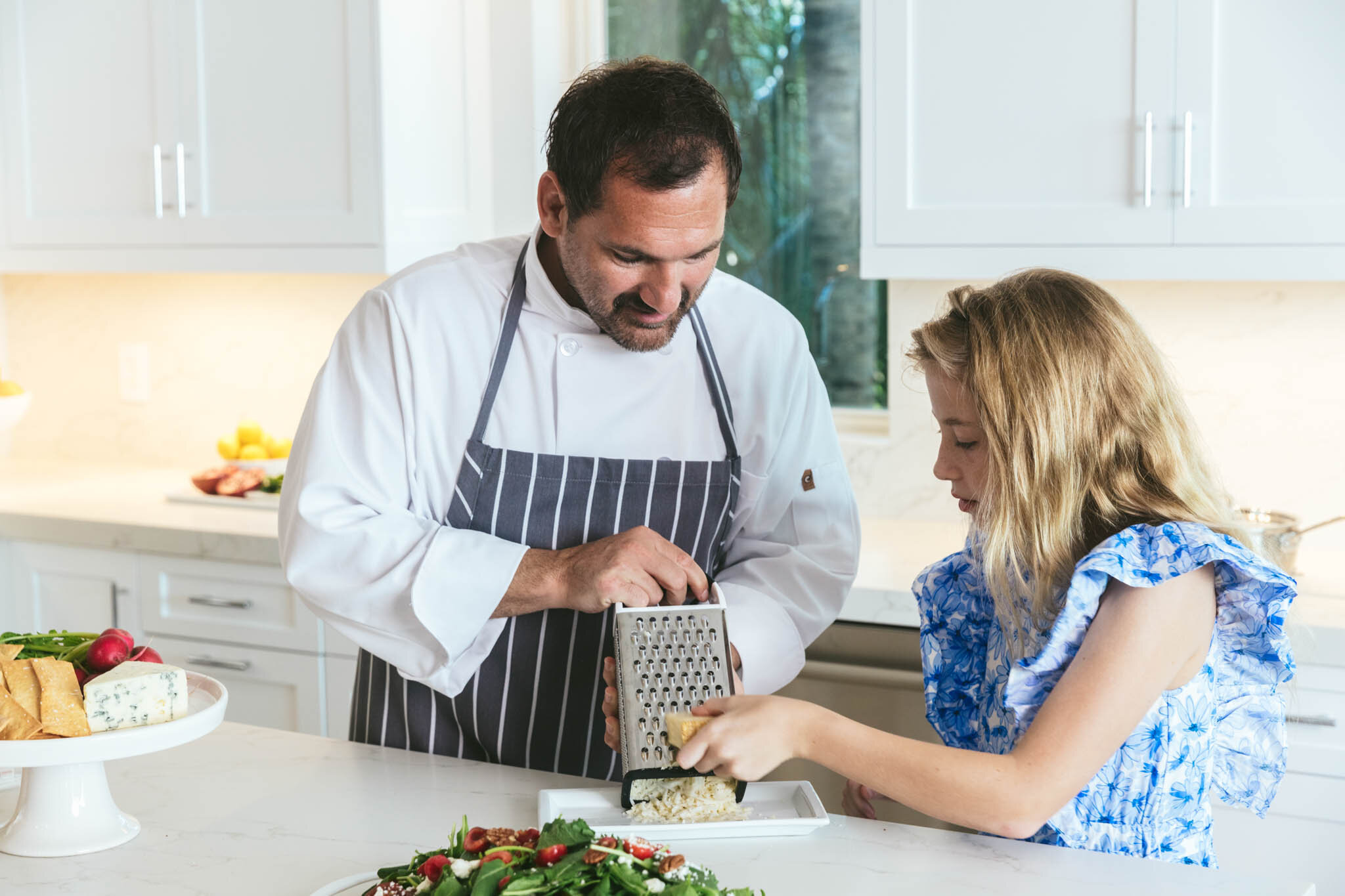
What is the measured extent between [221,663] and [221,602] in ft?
0.46

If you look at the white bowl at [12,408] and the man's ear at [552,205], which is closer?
the man's ear at [552,205]

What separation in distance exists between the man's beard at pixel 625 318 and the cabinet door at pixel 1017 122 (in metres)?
0.95

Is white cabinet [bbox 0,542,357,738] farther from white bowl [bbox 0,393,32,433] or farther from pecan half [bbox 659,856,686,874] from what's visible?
pecan half [bbox 659,856,686,874]

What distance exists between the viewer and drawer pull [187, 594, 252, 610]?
2678mm

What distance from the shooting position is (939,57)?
2.30 metres

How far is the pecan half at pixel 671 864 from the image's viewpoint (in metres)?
0.98

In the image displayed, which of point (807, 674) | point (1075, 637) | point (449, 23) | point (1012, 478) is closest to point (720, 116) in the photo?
point (1012, 478)

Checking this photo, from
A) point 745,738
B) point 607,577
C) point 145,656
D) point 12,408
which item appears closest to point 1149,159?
point 607,577

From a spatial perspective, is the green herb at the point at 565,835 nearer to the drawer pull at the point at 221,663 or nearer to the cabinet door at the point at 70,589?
the drawer pull at the point at 221,663

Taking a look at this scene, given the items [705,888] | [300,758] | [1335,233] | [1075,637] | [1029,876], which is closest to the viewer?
[705,888]

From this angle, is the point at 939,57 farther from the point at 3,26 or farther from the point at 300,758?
the point at 3,26

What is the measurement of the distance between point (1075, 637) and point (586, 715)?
67cm

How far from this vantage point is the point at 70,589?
112 inches

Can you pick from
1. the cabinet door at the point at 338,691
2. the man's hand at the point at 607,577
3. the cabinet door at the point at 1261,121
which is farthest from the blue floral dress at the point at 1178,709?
the cabinet door at the point at 338,691
